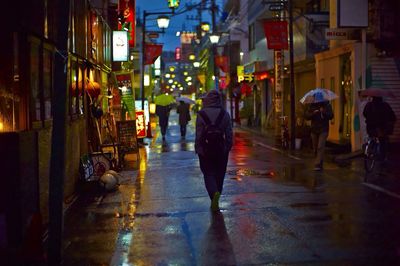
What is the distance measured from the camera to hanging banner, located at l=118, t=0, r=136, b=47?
2131 cm

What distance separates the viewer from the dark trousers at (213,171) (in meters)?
9.31

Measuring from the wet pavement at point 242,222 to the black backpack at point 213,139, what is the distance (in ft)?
3.18

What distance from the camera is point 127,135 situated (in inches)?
655

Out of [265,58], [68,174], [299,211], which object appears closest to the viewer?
[299,211]

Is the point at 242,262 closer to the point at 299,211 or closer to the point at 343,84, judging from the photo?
the point at 299,211

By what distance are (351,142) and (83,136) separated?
9.17m

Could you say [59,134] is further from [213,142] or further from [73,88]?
[73,88]

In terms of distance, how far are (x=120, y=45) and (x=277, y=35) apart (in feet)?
19.5

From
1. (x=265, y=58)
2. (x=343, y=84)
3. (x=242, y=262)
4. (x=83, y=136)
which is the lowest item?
(x=242, y=262)

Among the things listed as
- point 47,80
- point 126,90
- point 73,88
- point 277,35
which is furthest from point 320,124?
point 126,90

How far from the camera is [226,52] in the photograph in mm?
48719

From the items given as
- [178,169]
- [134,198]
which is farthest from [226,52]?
[134,198]

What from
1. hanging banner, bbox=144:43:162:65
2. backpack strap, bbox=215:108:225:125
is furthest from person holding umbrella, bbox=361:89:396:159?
hanging banner, bbox=144:43:162:65

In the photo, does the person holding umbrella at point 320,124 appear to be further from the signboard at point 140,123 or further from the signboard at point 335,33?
the signboard at point 140,123
